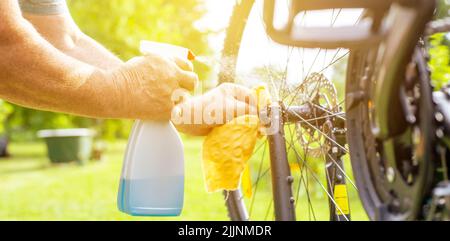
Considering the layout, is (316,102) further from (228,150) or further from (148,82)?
(148,82)

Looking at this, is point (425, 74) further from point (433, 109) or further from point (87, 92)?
point (87, 92)

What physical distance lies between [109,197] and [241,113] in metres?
2.87

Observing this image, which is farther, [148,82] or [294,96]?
[294,96]

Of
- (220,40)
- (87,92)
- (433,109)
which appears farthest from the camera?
(220,40)

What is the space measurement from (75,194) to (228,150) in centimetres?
311

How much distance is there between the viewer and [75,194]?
4273mm

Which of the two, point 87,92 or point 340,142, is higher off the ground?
point 87,92

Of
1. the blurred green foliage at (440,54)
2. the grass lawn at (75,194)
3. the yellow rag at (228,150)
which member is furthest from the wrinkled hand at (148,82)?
the grass lawn at (75,194)

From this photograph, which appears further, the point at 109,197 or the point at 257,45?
the point at 109,197

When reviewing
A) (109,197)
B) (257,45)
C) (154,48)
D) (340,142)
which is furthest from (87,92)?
(109,197)

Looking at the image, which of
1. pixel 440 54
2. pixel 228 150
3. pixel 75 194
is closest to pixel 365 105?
pixel 228 150

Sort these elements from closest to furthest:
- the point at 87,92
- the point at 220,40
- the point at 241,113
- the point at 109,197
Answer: the point at 87,92 → the point at 241,113 → the point at 220,40 → the point at 109,197

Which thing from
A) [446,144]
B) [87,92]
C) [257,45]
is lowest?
[446,144]
